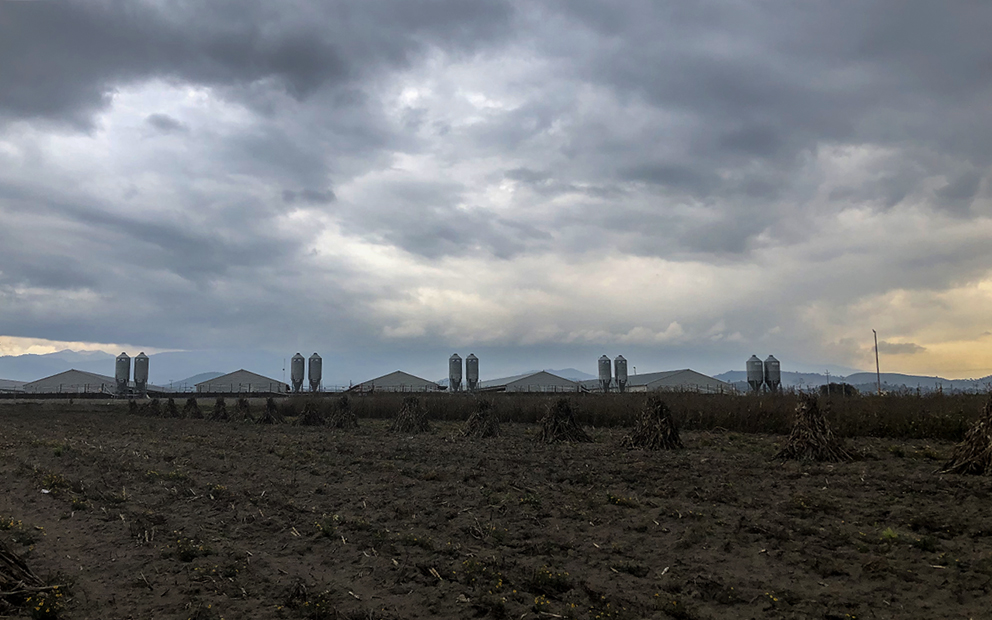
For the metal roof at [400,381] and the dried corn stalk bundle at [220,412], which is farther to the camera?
the metal roof at [400,381]

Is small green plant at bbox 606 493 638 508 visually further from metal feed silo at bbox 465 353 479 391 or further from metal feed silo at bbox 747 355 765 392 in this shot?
metal feed silo at bbox 465 353 479 391

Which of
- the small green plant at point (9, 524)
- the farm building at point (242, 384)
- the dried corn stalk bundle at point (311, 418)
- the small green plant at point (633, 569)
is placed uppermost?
the farm building at point (242, 384)

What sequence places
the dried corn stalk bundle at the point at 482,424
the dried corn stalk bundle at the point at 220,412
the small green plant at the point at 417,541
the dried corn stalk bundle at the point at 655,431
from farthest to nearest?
the dried corn stalk bundle at the point at 220,412
the dried corn stalk bundle at the point at 482,424
the dried corn stalk bundle at the point at 655,431
the small green plant at the point at 417,541

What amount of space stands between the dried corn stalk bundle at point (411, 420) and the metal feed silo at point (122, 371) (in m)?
58.1

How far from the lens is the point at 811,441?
16.1 m

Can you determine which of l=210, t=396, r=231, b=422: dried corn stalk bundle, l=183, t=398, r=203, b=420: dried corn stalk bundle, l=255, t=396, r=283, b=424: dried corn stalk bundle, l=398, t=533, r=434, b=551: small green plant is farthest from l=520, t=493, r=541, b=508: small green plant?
l=183, t=398, r=203, b=420: dried corn stalk bundle

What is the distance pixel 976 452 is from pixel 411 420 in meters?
21.5

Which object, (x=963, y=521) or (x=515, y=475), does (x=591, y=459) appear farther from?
(x=963, y=521)

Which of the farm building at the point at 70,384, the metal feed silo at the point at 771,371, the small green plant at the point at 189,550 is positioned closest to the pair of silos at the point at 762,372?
the metal feed silo at the point at 771,371

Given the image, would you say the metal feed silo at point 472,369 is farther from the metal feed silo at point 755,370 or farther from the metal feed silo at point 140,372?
the metal feed silo at point 140,372

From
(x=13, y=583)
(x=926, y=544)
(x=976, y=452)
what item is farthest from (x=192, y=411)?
(x=926, y=544)

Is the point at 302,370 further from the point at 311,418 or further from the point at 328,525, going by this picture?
the point at 328,525

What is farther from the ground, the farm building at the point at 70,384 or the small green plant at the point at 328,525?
the farm building at the point at 70,384

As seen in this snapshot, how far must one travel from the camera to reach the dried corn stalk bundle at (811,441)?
15945 millimetres
